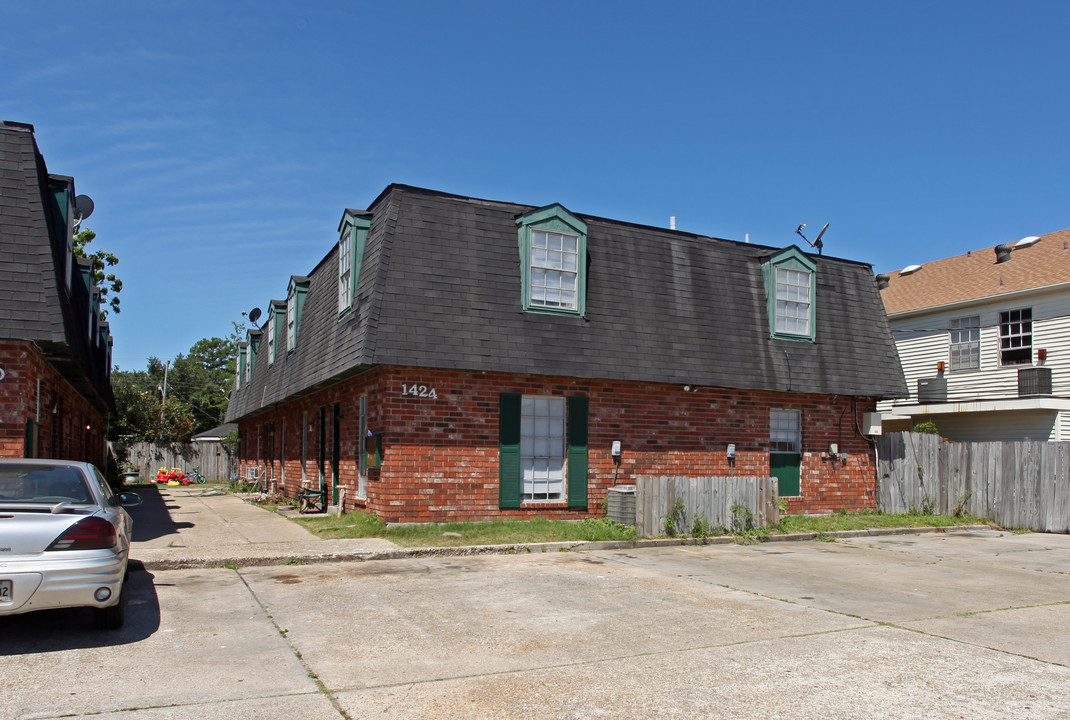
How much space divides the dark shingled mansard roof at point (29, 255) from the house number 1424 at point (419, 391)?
194 inches

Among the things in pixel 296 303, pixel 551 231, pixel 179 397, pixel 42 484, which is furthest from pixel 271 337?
pixel 179 397

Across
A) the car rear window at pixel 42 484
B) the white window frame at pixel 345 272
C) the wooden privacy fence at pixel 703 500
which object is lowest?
the wooden privacy fence at pixel 703 500

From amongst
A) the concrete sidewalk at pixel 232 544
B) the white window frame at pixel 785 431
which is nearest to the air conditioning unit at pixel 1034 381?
the white window frame at pixel 785 431

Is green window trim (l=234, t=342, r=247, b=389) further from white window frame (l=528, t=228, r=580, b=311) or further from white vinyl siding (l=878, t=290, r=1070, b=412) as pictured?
white vinyl siding (l=878, t=290, r=1070, b=412)

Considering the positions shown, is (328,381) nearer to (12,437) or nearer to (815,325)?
(12,437)

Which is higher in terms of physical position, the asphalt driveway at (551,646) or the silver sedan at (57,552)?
the silver sedan at (57,552)

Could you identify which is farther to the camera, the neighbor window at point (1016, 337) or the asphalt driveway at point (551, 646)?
the neighbor window at point (1016, 337)

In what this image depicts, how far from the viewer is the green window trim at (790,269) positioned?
17453 millimetres

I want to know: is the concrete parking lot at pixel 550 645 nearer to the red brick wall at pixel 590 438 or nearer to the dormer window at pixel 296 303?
the red brick wall at pixel 590 438

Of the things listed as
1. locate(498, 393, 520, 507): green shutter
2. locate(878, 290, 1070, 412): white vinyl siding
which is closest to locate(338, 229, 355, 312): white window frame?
locate(498, 393, 520, 507): green shutter

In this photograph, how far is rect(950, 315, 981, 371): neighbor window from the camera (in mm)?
24047

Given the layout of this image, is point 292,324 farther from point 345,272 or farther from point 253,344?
point 253,344

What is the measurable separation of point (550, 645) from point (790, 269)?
13.0 metres

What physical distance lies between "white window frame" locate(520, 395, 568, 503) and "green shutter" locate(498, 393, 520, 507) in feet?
0.50
